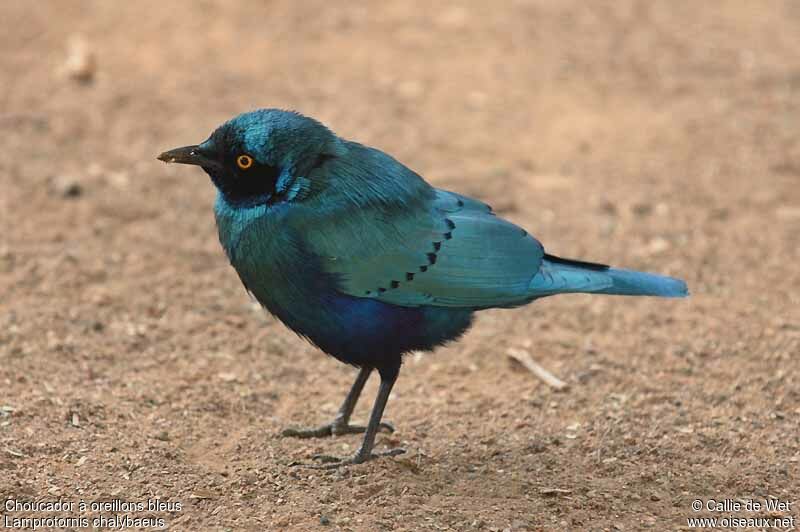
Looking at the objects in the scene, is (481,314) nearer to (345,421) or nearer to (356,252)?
(345,421)

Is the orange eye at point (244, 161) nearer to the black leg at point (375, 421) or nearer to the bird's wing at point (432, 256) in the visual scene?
the bird's wing at point (432, 256)

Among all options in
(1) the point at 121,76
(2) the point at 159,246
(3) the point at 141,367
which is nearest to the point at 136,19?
(1) the point at 121,76

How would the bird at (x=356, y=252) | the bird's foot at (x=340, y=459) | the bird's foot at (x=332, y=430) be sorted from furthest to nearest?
1. the bird's foot at (x=332, y=430)
2. the bird's foot at (x=340, y=459)
3. the bird at (x=356, y=252)

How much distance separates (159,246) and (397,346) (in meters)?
2.92

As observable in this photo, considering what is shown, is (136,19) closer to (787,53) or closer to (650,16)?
(650,16)

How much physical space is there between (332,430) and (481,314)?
1.72 meters

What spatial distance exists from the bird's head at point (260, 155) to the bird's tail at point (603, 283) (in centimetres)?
119

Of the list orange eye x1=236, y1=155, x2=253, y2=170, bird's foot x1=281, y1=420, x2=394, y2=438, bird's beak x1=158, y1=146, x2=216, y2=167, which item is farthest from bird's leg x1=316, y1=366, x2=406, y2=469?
bird's beak x1=158, y1=146, x2=216, y2=167

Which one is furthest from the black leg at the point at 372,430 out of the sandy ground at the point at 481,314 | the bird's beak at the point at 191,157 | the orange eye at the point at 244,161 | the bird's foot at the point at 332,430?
the bird's beak at the point at 191,157

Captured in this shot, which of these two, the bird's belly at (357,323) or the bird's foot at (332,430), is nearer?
the bird's belly at (357,323)

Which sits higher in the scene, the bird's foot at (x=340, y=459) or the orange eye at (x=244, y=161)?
the orange eye at (x=244, y=161)

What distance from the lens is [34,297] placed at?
6.81m

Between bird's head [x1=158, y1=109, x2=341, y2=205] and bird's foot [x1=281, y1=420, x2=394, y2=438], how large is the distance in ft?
4.01

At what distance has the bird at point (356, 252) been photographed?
510cm
